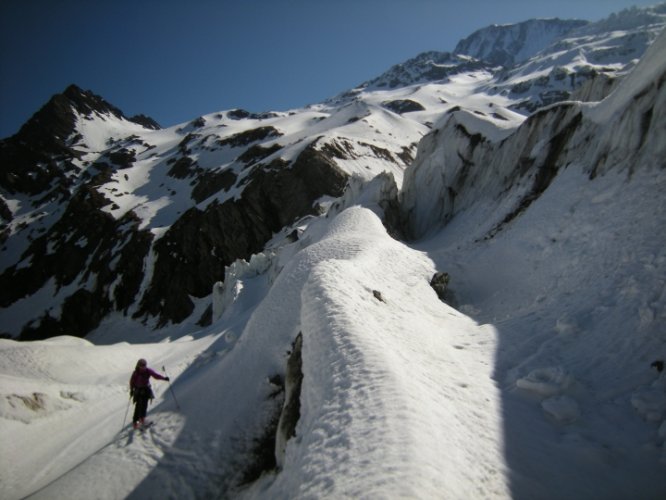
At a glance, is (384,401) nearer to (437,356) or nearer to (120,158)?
(437,356)

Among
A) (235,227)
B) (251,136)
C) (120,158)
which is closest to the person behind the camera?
(235,227)

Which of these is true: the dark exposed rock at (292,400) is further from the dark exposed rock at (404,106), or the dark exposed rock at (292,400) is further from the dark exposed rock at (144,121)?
the dark exposed rock at (144,121)

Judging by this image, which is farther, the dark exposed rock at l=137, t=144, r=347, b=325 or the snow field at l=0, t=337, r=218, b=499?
the dark exposed rock at l=137, t=144, r=347, b=325

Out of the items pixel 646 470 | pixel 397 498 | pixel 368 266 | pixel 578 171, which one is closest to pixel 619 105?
pixel 578 171

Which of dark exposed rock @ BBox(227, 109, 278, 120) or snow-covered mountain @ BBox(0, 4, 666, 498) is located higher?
dark exposed rock @ BBox(227, 109, 278, 120)

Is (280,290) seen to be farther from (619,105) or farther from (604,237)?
(619,105)

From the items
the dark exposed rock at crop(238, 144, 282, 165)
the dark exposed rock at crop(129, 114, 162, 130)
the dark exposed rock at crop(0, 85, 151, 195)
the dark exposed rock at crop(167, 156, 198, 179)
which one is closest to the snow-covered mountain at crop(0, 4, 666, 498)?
the dark exposed rock at crop(238, 144, 282, 165)

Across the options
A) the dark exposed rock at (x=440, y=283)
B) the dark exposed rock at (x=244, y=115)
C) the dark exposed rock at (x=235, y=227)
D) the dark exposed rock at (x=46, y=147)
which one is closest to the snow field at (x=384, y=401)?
the dark exposed rock at (x=440, y=283)

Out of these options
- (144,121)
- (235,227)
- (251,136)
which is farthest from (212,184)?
(144,121)

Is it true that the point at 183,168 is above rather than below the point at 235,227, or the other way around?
above

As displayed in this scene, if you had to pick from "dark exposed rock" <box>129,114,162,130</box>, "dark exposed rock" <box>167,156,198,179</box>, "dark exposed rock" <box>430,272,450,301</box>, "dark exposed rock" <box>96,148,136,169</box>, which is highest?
"dark exposed rock" <box>129,114,162,130</box>

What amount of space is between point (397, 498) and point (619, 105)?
1894 centimetres

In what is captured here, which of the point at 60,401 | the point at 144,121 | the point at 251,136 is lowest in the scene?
the point at 60,401

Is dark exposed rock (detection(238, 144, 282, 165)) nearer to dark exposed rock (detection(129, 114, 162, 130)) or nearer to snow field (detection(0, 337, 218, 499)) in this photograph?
snow field (detection(0, 337, 218, 499))
